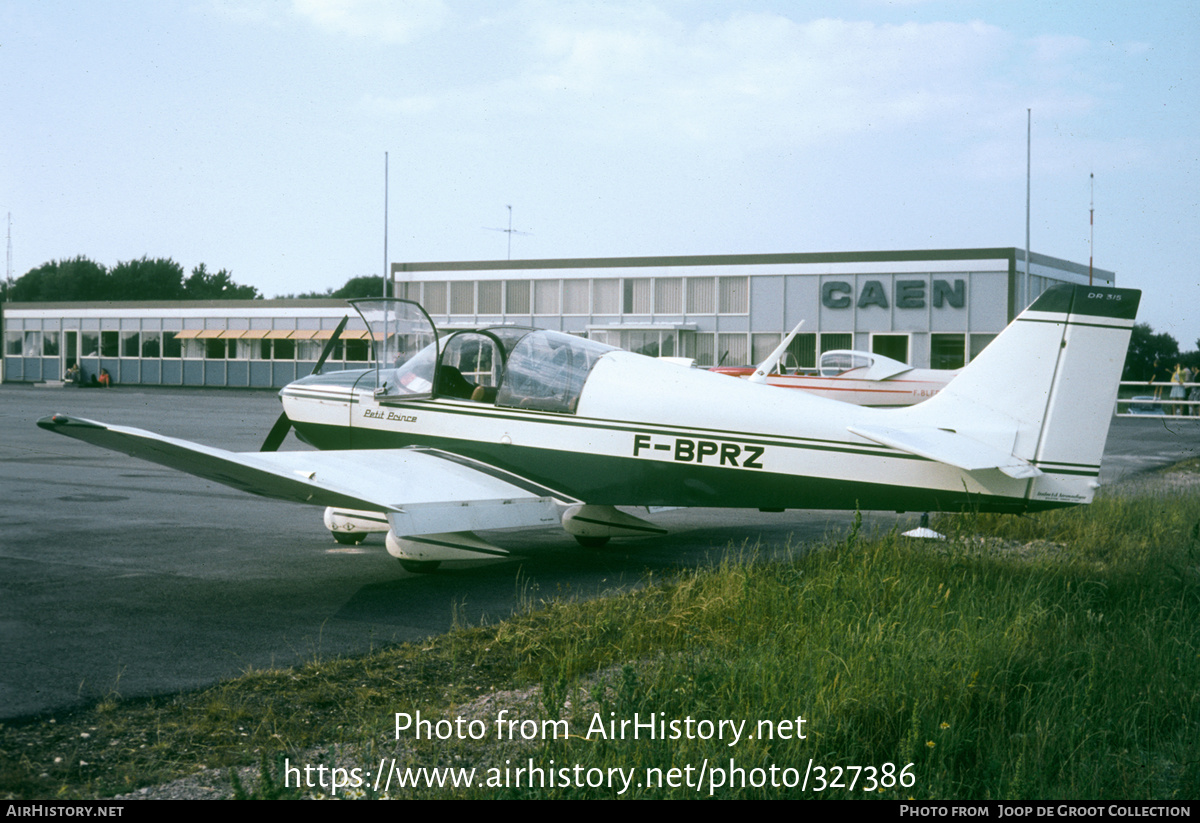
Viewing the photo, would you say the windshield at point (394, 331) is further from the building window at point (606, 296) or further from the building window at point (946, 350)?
the building window at point (606, 296)

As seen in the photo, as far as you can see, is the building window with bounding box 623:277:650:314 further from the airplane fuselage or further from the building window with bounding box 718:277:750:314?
the airplane fuselage

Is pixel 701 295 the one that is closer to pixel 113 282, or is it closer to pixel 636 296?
pixel 636 296

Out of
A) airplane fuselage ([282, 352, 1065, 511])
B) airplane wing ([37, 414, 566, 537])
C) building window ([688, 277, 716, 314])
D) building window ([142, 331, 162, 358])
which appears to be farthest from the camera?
building window ([142, 331, 162, 358])

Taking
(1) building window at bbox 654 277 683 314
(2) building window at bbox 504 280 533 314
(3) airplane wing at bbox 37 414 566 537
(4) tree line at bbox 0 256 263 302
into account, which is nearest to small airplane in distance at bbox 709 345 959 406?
(3) airplane wing at bbox 37 414 566 537

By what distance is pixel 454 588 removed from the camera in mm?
7180

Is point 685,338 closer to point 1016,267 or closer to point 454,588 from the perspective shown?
point 1016,267

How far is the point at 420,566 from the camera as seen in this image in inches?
295

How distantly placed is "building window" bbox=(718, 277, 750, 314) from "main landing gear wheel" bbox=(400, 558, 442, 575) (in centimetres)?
3676

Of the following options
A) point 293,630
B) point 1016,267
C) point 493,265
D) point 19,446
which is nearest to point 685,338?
point 493,265

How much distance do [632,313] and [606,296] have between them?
4.77 ft

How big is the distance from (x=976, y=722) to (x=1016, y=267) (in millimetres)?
38231

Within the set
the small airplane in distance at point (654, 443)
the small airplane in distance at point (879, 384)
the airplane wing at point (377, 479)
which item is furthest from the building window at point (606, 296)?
the airplane wing at point (377, 479)

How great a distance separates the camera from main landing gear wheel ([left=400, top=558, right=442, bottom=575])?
290 inches

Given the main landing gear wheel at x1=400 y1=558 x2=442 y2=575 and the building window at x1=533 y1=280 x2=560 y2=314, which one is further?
the building window at x1=533 y1=280 x2=560 y2=314
